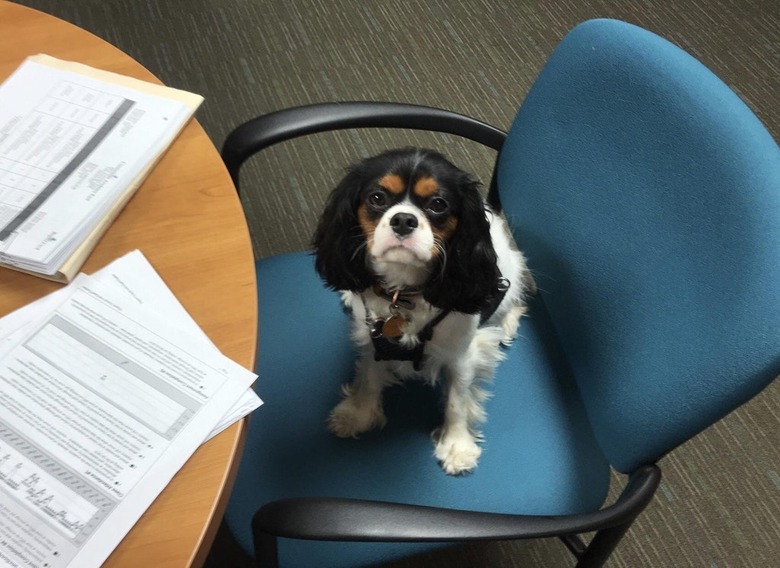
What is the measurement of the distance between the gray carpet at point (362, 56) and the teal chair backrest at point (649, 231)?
1.00 meters

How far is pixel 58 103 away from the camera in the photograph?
1.04 meters

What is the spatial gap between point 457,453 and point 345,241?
15.7 inches

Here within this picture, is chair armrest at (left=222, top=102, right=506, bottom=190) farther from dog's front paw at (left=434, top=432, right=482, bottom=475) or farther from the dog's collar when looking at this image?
dog's front paw at (left=434, top=432, right=482, bottom=475)

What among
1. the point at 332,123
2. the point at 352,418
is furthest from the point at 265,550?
the point at 332,123

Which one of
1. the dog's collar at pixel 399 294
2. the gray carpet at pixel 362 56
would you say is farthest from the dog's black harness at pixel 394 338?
the gray carpet at pixel 362 56

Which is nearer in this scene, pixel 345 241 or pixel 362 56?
pixel 345 241

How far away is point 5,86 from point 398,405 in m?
0.84

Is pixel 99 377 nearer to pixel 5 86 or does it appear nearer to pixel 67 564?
pixel 67 564

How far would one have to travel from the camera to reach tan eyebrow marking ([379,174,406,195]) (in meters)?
1.00

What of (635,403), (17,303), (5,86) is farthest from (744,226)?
(5,86)

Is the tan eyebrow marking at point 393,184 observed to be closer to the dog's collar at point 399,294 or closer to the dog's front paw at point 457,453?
the dog's collar at point 399,294

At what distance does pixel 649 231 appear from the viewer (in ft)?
2.82

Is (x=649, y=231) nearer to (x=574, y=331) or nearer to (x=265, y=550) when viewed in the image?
(x=574, y=331)

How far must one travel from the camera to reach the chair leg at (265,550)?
2.61ft
